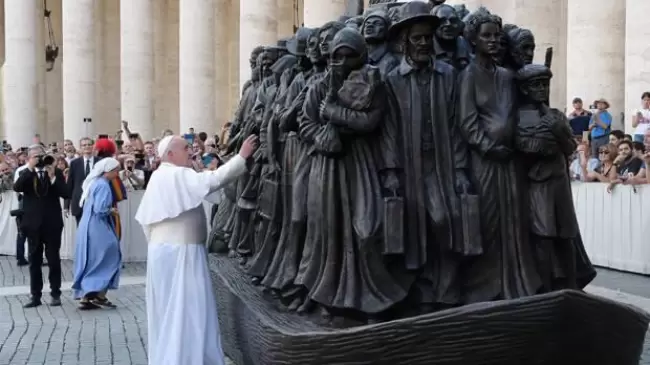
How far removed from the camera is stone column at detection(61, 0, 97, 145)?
32219mm

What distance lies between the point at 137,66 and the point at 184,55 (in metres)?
2.93

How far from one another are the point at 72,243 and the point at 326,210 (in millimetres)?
12827

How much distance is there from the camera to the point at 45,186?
12820mm

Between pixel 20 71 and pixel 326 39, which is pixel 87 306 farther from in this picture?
pixel 20 71

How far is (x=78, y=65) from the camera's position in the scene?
3231 centimetres

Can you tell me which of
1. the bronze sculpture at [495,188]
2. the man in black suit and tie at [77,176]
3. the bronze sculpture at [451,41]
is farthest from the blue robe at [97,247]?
the bronze sculpture at [495,188]

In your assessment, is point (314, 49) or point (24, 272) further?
point (24, 272)

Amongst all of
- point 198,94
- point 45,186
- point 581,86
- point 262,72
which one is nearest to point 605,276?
point 581,86

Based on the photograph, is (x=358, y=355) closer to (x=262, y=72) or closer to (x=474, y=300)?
(x=474, y=300)

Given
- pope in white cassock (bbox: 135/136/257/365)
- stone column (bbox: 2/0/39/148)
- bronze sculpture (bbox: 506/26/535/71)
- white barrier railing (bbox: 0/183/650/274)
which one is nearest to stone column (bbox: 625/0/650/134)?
white barrier railing (bbox: 0/183/650/274)

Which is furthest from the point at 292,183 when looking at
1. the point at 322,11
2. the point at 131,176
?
the point at 322,11

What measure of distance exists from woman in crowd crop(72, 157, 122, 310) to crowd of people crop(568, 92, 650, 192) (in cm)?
651

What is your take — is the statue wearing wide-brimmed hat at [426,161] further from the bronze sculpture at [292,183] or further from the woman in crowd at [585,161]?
the woman in crowd at [585,161]

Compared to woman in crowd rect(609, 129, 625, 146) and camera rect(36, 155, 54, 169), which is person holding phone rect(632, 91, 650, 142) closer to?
woman in crowd rect(609, 129, 625, 146)
